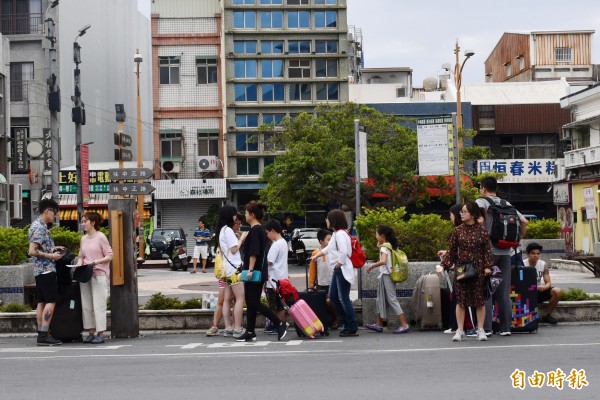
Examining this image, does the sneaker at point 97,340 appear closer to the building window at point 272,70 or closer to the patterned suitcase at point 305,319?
the patterned suitcase at point 305,319

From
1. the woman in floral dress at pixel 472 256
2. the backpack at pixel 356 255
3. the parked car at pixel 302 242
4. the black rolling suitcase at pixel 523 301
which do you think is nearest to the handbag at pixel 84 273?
the backpack at pixel 356 255

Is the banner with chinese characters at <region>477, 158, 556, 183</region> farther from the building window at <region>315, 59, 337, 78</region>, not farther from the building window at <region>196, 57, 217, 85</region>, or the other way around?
the building window at <region>196, 57, 217, 85</region>

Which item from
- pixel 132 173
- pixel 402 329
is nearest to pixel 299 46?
pixel 132 173

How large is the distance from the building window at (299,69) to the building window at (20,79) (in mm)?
14076

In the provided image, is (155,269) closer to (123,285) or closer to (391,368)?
(123,285)

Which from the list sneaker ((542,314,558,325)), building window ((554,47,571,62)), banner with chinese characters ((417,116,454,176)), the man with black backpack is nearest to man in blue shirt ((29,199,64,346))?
the man with black backpack

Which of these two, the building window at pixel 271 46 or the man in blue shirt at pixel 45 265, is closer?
the man in blue shirt at pixel 45 265

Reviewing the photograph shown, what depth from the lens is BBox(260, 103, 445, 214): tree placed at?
154 feet

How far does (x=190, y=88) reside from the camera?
196 ft

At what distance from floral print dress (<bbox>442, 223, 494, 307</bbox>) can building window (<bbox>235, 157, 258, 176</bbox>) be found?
46498 mm

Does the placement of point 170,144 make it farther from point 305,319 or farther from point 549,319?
point 305,319

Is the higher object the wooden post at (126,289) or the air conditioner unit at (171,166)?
the air conditioner unit at (171,166)

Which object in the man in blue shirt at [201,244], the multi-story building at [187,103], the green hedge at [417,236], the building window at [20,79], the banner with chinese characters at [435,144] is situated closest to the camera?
the green hedge at [417,236]

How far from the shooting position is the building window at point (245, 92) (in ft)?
196
